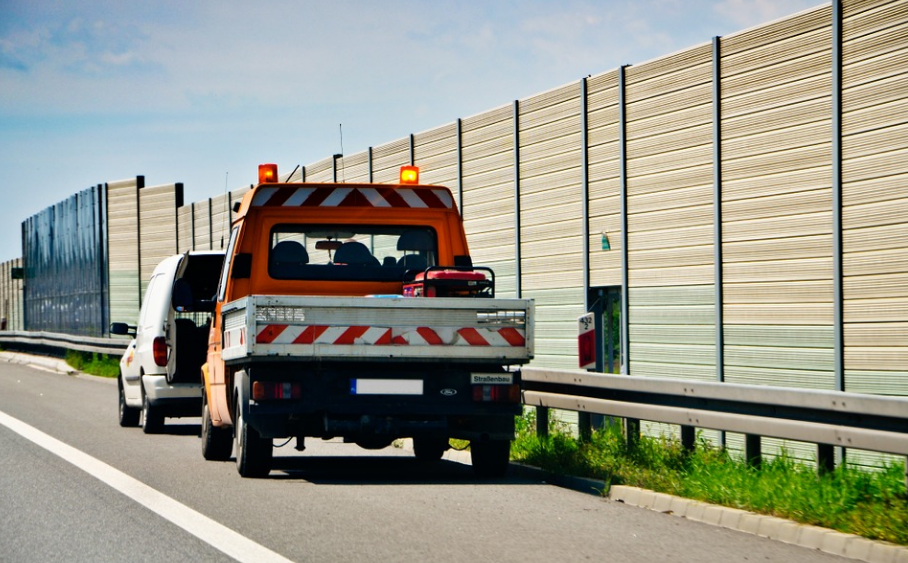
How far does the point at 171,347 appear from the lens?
49.5ft

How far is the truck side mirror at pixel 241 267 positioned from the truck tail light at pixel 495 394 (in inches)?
92.1

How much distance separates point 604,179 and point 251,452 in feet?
19.9

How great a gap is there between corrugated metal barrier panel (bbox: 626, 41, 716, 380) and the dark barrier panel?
25617 mm

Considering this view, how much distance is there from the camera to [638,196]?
1450 centimetres

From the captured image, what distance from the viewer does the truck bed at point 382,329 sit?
10.0 meters

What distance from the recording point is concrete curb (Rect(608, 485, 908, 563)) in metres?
7.04

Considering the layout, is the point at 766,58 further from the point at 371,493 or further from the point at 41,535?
the point at 41,535

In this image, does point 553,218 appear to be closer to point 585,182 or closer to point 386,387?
point 585,182

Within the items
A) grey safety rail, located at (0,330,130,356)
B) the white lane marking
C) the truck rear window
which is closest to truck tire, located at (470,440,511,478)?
the truck rear window

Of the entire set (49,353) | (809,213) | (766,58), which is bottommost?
(49,353)

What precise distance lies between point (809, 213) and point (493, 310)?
324 cm

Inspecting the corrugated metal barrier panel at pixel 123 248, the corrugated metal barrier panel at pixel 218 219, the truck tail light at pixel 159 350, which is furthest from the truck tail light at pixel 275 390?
the corrugated metal barrier panel at pixel 123 248

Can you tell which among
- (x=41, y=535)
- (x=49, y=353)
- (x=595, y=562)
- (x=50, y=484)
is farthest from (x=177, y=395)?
(x=49, y=353)

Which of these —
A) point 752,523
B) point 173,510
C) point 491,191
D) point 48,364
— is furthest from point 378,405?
point 48,364
